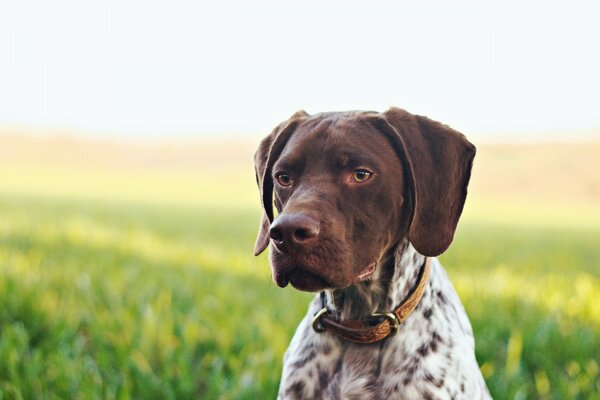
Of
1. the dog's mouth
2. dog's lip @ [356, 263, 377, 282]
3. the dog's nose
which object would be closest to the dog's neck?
dog's lip @ [356, 263, 377, 282]

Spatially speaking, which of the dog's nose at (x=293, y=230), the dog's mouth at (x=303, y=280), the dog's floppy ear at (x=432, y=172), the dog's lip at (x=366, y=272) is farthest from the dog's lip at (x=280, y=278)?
the dog's floppy ear at (x=432, y=172)

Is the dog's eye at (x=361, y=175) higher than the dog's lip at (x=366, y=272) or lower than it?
higher

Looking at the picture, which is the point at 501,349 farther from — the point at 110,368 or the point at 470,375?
the point at 110,368

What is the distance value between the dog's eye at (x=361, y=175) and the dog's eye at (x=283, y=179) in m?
0.30

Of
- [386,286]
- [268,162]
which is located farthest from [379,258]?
[268,162]

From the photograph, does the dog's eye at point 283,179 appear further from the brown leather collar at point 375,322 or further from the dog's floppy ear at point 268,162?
the brown leather collar at point 375,322

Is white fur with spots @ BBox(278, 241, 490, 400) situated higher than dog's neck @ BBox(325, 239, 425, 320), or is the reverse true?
dog's neck @ BBox(325, 239, 425, 320)

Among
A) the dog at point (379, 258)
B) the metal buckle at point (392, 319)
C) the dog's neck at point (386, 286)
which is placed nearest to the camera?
the dog at point (379, 258)

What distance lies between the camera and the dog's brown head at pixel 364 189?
262 centimetres

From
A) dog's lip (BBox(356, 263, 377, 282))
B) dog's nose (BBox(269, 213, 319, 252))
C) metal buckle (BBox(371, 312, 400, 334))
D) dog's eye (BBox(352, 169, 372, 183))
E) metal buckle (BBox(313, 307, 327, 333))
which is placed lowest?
metal buckle (BBox(313, 307, 327, 333))

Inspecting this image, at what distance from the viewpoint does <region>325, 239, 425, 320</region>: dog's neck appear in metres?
2.97

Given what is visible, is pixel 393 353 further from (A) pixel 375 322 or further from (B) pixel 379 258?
(B) pixel 379 258

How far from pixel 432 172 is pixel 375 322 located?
0.66 meters

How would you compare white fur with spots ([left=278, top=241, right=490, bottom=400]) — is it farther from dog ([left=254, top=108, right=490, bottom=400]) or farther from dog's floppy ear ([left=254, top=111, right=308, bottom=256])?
dog's floppy ear ([left=254, top=111, right=308, bottom=256])
